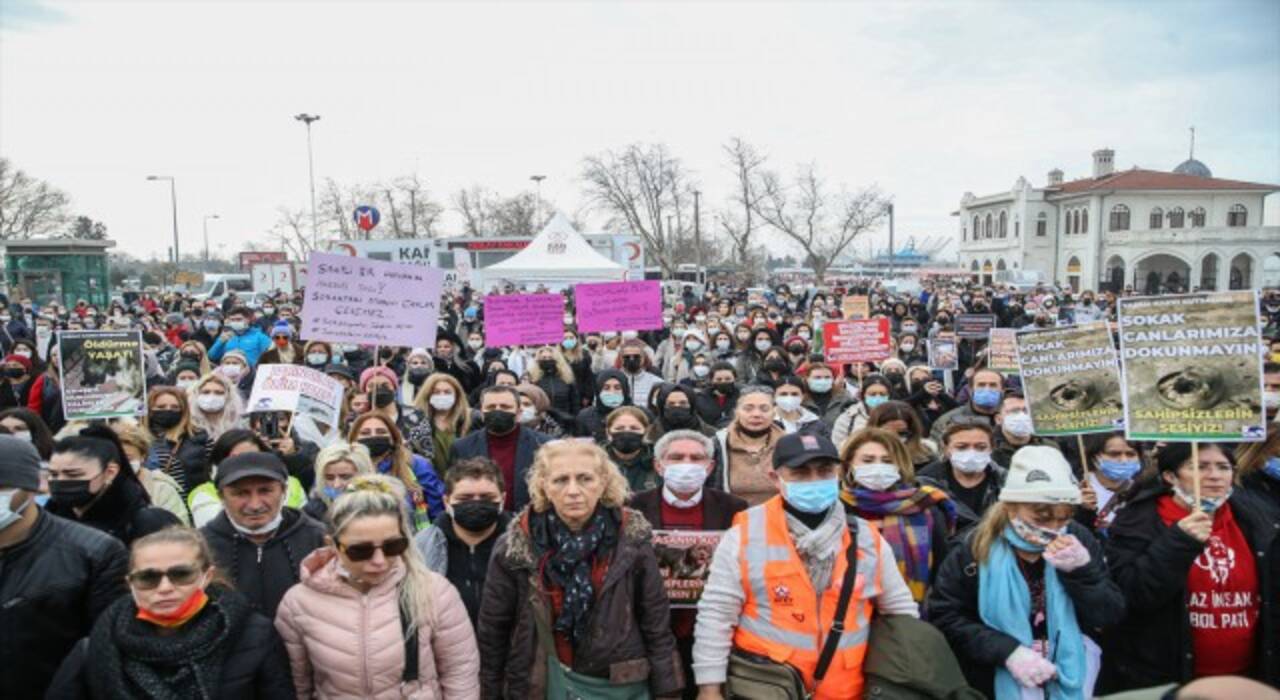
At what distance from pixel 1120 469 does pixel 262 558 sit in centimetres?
451

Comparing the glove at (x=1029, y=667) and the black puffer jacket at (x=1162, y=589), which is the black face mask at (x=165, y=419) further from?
the black puffer jacket at (x=1162, y=589)

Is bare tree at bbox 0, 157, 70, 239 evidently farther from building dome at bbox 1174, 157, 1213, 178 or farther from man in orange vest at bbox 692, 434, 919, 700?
building dome at bbox 1174, 157, 1213, 178

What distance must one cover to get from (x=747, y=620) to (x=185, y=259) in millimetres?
138187

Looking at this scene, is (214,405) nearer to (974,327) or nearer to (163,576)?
(163,576)

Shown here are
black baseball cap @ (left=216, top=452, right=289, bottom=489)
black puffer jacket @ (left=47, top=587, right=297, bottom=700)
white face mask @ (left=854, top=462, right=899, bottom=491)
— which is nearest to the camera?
black puffer jacket @ (left=47, top=587, right=297, bottom=700)

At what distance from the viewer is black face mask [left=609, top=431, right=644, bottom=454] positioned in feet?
16.8

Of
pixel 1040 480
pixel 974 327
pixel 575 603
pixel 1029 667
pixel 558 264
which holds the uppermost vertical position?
pixel 558 264

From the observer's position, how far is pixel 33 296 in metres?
29.7

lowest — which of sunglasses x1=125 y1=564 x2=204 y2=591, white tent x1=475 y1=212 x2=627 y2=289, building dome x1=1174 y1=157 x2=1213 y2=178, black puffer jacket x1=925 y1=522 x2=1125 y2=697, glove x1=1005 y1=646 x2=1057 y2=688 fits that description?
glove x1=1005 y1=646 x2=1057 y2=688

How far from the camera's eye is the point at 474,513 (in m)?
3.63

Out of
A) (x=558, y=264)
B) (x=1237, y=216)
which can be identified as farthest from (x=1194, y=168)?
(x=558, y=264)

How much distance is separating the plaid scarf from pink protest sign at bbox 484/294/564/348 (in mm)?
6465

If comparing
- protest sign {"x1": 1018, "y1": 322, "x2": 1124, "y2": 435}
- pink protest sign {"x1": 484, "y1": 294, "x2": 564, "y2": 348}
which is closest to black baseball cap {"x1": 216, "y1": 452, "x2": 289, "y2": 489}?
protest sign {"x1": 1018, "y1": 322, "x2": 1124, "y2": 435}

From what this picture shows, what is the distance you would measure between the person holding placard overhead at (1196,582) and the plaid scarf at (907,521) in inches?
30.7
